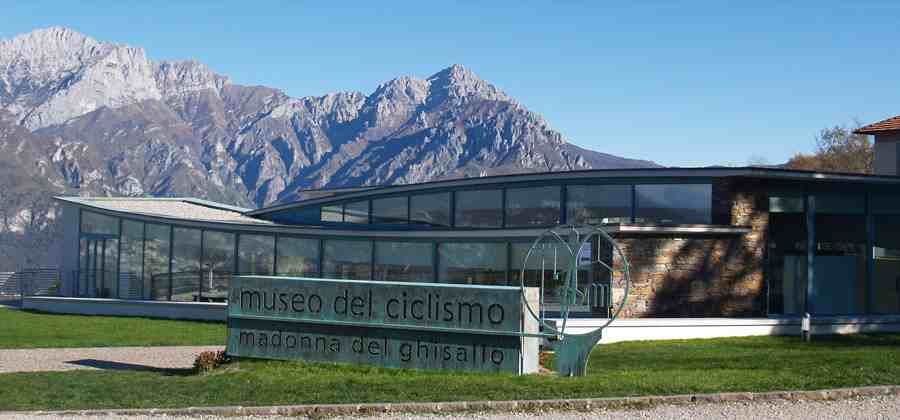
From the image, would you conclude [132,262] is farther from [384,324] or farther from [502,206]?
[384,324]

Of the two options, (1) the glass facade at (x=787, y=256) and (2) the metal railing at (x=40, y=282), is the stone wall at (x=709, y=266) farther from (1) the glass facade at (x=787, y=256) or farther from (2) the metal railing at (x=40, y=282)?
(2) the metal railing at (x=40, y=282)

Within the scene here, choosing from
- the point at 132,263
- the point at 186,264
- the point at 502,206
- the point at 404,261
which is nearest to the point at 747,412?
the point at 502,206

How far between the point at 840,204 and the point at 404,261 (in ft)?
41.2

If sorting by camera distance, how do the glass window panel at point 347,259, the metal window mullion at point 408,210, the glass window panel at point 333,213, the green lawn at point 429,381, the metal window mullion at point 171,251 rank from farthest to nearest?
the metal window mullion at point 171,251, the glass window panel at point 333,213, the metal window mullion at point 408,210, the glass window panel at point 347,259, the green lawn at point 429,381

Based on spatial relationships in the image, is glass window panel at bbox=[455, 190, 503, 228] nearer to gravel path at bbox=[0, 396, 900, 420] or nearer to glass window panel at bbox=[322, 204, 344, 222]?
glass window panel at bbox=[322, 204, 344, 222]

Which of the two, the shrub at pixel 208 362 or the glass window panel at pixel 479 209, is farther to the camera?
the glass window panel at pixel 479 209

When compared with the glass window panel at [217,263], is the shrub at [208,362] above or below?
below

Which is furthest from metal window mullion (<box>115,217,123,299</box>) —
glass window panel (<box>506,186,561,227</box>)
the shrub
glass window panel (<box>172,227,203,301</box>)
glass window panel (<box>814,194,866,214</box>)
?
glass window panel (<box>814,194,866,214</box>)

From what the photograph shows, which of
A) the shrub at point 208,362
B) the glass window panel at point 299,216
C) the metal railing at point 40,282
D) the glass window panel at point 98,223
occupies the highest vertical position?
the glass window panel at point 299,216

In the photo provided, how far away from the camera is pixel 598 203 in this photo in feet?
103

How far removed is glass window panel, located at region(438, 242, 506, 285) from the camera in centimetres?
3173

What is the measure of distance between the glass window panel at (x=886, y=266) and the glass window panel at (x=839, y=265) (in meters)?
0.39

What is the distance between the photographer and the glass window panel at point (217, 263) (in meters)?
39.0

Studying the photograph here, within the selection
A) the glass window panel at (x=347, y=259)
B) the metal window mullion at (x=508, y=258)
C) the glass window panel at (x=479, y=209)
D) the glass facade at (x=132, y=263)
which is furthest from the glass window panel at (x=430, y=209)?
the glass facade at (x=132, y=263)
